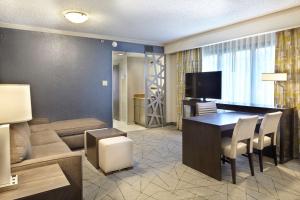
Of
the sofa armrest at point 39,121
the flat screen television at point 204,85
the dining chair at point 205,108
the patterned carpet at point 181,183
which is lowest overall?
the patterned carpet at point 181,183

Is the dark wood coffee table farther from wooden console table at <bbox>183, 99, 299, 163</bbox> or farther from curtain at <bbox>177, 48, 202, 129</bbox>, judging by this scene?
curtain at <bbox>177, 48, 202, 129</bbox>

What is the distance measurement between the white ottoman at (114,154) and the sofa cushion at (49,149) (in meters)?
0.49

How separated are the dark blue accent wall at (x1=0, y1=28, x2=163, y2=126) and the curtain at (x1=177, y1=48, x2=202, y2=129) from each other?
1532mm

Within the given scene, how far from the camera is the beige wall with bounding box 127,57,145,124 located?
6664 millimetres

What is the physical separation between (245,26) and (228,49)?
27.2 inches

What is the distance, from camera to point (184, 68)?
5703 mm

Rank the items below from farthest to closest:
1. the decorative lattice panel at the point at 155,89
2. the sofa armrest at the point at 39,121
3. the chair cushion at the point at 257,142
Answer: the decorative lattice panel at the point at 155,89 < the sofa armrest at the point at 39,121 < the chair cushion at the point at 257,142

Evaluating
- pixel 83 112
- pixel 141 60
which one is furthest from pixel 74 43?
pixel 141 60

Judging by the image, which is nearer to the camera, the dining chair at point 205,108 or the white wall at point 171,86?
the dining chair at point 205,108

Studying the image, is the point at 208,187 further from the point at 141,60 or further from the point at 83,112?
the point at 141,60

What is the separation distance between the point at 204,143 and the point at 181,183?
64cm

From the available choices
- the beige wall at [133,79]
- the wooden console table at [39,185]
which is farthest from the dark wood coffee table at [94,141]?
the beige wall at [133,79]

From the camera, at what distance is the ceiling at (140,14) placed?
10.1 feet

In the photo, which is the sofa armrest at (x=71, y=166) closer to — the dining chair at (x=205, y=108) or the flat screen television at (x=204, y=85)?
the dining chair at (x=205, y=108)
